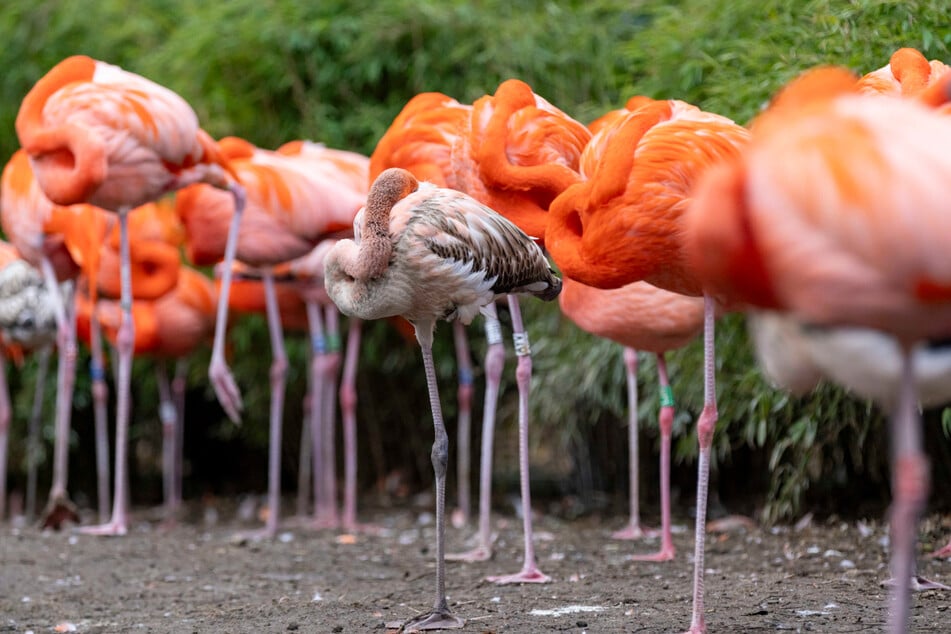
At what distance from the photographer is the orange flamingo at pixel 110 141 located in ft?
16.9

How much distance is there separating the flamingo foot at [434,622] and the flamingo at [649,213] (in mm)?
656

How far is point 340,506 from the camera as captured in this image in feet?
24.4

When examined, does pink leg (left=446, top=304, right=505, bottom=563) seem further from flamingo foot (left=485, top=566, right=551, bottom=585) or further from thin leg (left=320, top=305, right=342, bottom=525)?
thin leg (left=320, top=305, right=342, bottom=525)

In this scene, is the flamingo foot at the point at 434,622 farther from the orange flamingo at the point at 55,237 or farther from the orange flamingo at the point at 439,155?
the orange flamingo at the point at 55,237

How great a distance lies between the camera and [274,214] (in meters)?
5.83

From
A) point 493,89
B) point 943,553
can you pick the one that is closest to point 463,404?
point 493,89

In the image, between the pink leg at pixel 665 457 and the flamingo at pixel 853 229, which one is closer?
the flamingo at pixel 853 229

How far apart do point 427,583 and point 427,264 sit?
1496 millimetres

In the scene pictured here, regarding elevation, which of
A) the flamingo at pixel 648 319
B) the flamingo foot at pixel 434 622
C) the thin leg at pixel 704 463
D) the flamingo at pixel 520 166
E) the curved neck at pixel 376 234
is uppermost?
the flamingo at pixel 520 166

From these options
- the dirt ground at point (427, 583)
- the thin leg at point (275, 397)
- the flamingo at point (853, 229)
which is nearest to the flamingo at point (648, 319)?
the dirt ground at point (427, 583)

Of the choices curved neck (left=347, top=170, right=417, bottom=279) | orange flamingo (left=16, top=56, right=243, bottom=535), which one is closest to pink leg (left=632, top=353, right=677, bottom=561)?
curved neck (left=347, top=170, right=417, bottom=279)

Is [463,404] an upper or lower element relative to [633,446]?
upper

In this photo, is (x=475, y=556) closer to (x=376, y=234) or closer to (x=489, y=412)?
(x=489, y=412)

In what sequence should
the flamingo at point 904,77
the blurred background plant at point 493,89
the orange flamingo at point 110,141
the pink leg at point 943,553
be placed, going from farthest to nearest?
the orange flamingo at point 110,141, the blurred background plant at point 493,89, the pink leg at point 943,553, the flamingo at point 904,77
